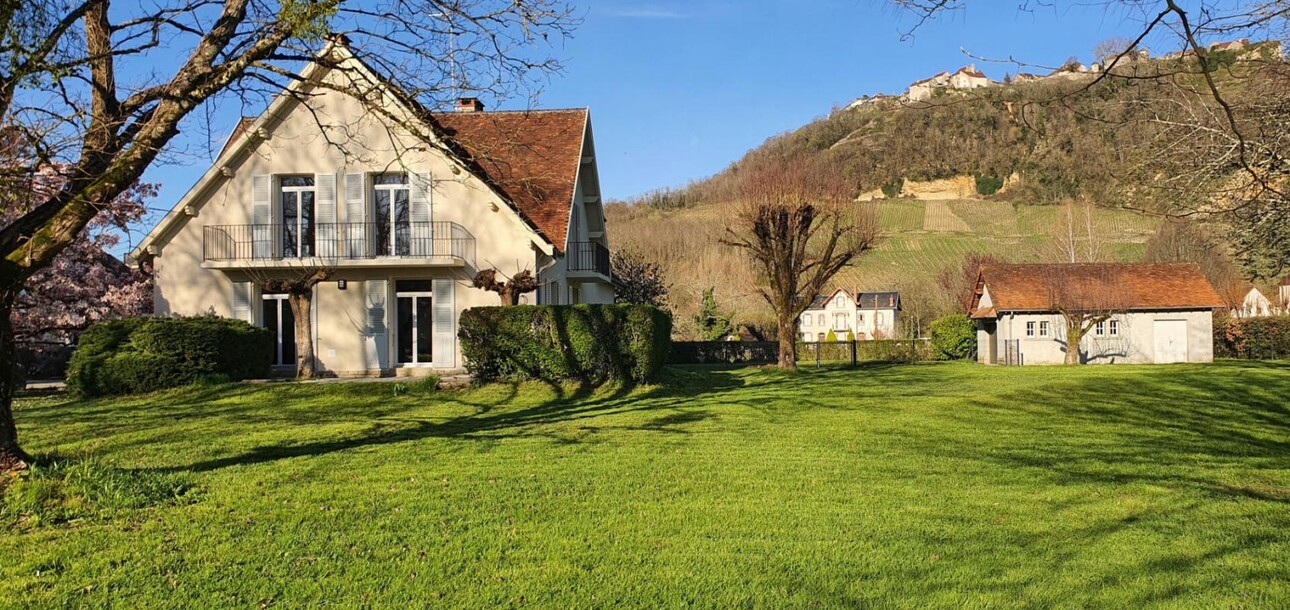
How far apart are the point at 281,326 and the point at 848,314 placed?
84052 millimetres

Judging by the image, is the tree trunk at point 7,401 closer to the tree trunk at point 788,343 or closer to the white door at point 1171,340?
the tree trunk at point 788,343

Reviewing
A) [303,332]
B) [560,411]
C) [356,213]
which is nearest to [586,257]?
[356,213]

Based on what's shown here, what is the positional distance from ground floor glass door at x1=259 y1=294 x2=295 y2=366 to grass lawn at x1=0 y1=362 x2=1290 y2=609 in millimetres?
8813

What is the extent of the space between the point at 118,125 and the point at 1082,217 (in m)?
57.5

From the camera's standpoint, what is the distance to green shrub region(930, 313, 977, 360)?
141 ft

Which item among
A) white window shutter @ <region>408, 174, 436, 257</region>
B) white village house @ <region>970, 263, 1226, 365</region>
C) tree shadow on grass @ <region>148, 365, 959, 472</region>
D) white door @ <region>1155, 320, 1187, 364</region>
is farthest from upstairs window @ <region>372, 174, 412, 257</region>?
white door @ <region>1155, 320, 1187, 364</region>

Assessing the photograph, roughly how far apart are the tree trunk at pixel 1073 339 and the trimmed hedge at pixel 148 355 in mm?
31733

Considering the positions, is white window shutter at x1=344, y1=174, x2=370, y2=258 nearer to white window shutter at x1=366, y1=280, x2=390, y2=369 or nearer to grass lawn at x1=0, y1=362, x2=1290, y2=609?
white window shutter at x1=366, y1=280, x2=390, y2=369

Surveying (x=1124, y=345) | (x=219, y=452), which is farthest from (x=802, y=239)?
(x=219, y=452)

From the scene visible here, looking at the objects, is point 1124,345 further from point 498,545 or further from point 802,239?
point 498,545

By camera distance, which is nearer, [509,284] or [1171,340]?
[509,284]

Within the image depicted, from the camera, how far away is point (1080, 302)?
3612 cm

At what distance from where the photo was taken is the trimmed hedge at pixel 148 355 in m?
17.2

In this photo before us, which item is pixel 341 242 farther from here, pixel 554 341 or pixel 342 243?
pixel 554 341
